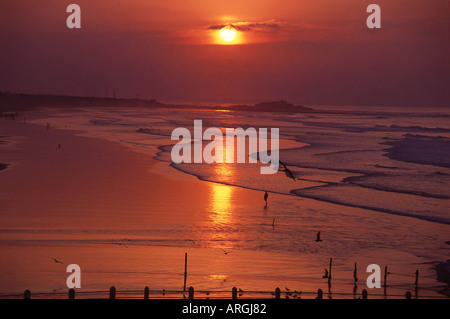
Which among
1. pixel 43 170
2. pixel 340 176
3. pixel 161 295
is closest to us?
pixel 161 295

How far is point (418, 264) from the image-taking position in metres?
16.9

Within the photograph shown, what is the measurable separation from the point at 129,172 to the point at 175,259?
18.2 meters

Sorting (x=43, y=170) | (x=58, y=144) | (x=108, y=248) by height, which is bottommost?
(x=108, y=248)

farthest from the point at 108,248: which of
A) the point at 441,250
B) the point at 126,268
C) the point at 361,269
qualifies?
the point at 441,250

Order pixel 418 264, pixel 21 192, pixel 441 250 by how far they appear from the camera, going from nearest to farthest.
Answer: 1. pixel 418 264
2. pixel 441 250
3. pixel 21 192

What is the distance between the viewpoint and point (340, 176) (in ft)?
117

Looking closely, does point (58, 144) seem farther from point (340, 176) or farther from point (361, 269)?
point (361, 269)

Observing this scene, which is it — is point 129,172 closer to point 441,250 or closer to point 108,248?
point 108,248

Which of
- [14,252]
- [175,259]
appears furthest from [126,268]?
[14,252]

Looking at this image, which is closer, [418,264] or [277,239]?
[418,264]

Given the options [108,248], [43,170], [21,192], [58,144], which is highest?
[58,144]

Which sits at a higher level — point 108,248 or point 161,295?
point 108,248

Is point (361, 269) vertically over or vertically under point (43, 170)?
under

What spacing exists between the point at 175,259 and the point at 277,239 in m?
4.31
